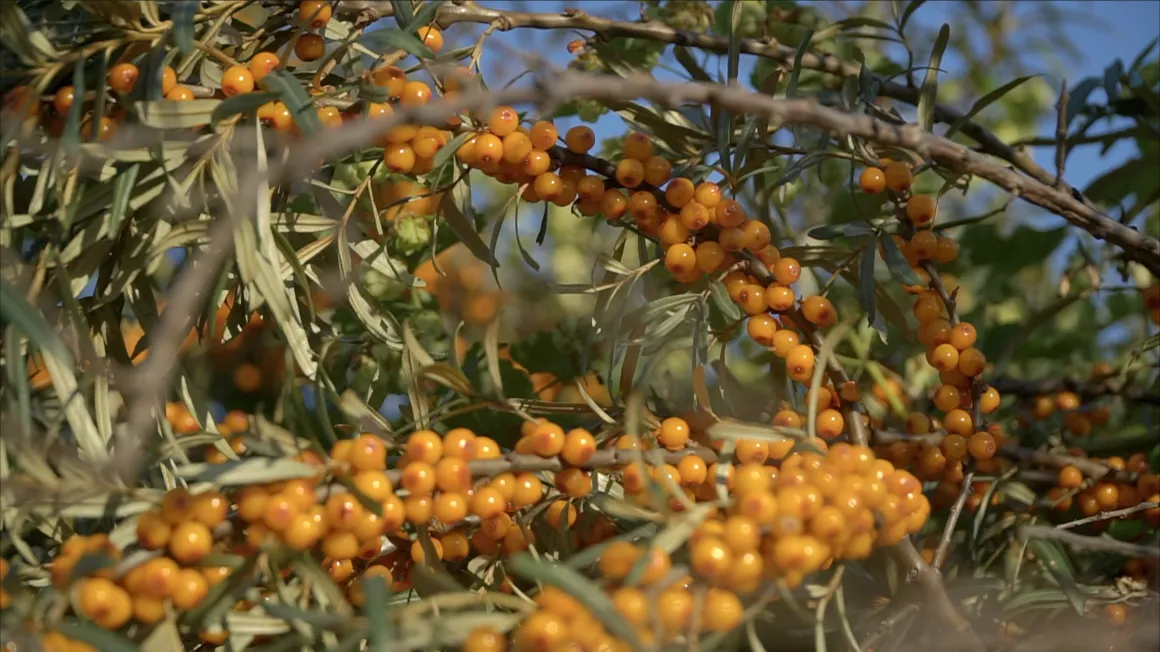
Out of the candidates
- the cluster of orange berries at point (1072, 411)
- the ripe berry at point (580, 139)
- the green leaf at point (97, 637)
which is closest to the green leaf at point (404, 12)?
the ripe berry at point (580, 139)

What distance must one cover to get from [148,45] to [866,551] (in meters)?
0.41

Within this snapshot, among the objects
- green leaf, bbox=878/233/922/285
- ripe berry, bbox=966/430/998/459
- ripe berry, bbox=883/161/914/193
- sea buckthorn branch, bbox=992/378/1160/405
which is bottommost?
sea buckthorn branch, bbox=992/378/1160/405

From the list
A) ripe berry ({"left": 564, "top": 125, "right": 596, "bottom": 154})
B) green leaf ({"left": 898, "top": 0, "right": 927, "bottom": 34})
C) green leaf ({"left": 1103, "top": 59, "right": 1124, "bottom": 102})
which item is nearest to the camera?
ripe berry ({"left": 564, "top": 125, "right": 596, "bottom": 154})

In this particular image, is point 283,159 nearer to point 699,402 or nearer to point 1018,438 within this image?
point 699,402

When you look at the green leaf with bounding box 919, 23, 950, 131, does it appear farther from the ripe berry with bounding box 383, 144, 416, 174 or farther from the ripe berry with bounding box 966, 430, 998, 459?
the ripe berry with bounding box 383, 144, 416, 174

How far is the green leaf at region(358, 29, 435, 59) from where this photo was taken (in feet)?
1.62

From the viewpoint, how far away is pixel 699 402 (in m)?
0.52

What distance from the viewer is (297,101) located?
457 mm

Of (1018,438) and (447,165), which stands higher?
(447,165)

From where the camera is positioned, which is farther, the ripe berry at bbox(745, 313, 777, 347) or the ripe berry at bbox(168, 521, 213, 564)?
the ripe berry at bbox(745, 313, 777, 347)

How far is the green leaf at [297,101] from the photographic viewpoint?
1.49 feet

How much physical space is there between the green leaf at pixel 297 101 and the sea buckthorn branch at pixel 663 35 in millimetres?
121

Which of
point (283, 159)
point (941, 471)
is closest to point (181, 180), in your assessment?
point (283, 159)

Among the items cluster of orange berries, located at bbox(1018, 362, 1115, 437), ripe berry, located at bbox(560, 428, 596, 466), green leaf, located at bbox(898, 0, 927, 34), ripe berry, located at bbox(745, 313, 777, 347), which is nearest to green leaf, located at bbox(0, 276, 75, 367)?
ripe berry, located at bbox(560, 428, 596, 466)
